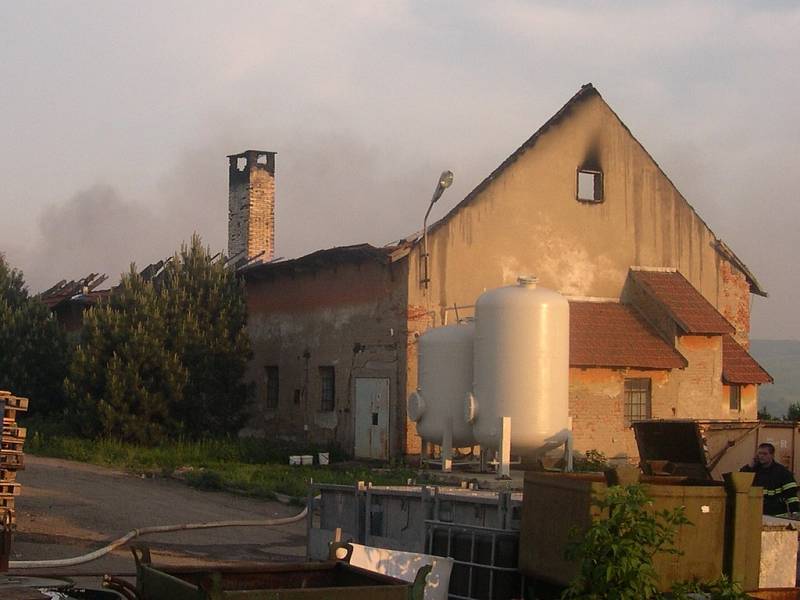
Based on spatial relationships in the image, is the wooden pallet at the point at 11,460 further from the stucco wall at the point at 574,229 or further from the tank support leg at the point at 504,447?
the stucco wall at the point at 574,229

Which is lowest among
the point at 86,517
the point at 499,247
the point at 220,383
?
the point at 86,517

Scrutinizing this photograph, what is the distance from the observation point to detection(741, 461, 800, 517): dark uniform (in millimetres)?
13430

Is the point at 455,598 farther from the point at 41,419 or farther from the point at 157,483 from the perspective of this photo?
the point at 41,419

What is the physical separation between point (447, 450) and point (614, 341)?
23.5 ft

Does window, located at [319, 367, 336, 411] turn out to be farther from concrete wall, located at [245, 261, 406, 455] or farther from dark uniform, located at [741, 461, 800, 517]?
dark uniform, located at [741, 461, 800, 517]

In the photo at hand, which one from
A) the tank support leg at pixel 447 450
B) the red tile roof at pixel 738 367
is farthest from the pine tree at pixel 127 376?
the red tile roof at pixel 738 367

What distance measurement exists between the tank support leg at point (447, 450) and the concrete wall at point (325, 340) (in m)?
3.91

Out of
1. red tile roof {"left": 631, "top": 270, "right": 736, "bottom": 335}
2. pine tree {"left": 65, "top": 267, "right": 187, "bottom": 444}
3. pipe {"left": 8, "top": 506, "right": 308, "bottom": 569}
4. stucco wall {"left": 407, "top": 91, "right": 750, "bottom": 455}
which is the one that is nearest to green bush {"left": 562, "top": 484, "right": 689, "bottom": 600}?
pipe {"left": 8, "top": 506, "right": 308, "bottom": 569}

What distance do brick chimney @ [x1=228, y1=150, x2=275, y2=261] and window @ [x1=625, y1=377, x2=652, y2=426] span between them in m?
12.7

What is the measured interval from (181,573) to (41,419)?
2718cm

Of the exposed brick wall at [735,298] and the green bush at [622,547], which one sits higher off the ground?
the exposed brick wall at [735,298]

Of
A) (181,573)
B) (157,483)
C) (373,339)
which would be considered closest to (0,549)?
(181,573)

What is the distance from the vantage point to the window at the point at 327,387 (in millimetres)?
29031

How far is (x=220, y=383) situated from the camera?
1176 inches
